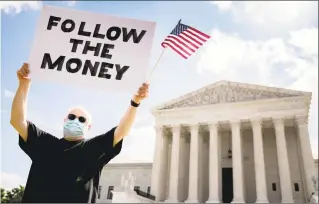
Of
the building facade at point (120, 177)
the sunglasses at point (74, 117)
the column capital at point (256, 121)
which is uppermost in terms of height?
the column capital at point (256, 121)

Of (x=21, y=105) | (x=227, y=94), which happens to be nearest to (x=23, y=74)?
(x=21, y=105)

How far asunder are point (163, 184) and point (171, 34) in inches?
1150

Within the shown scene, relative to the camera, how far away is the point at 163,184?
36.2 metres

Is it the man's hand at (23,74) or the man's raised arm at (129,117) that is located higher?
the man's hand at (23,74)

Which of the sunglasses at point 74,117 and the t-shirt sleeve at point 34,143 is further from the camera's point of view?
the sunglasses at point 74,117

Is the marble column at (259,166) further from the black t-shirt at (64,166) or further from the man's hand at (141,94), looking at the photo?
the black t-shirt at (64,166)

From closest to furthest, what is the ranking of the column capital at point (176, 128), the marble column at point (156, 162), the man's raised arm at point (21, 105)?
the man's raised arm at point (21, 105) < the marble column at point (156, 162) < the column capital at point (176, 128)

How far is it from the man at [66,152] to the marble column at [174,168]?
30.5 metres

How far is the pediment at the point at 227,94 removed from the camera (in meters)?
34.0

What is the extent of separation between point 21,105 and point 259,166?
31363 millimetres

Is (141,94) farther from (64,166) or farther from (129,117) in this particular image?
(64,166)

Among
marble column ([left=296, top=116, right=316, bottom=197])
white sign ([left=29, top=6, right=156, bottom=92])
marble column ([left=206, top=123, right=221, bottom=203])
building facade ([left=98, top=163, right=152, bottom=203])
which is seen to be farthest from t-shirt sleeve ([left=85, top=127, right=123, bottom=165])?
building facade ([left=98, top=163, right=152, bottom=203])

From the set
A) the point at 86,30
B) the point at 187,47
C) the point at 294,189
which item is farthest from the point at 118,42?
the point at 294,189

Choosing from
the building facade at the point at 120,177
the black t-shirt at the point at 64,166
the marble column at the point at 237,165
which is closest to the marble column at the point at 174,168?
the marble column at the point at 237,165
